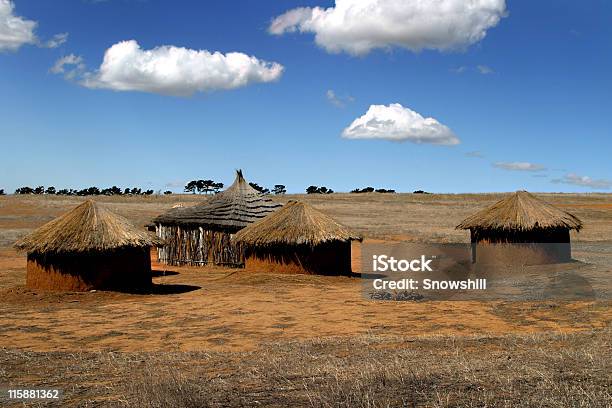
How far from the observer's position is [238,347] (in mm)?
11125

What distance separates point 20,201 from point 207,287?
58701 millimetres

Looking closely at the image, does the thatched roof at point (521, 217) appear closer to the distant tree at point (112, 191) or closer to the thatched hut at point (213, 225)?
the thatched hut at point (213, 225)

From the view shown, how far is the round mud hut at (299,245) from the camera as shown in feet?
70.4

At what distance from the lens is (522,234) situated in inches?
869

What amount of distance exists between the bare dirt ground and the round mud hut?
27.9 inches

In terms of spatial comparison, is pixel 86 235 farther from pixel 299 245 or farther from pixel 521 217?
pixel 521 217

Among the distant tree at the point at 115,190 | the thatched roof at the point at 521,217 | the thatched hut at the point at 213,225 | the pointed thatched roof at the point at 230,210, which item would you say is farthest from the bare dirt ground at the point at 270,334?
the distant tree at the point at 115,190

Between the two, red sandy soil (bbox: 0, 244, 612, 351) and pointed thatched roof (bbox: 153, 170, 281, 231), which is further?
pointed thatched roof (bbox: 153, 170, 281, 231)

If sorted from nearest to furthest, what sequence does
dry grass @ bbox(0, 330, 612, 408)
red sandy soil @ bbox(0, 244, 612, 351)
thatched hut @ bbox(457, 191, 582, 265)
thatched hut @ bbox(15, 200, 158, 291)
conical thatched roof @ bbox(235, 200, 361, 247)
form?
dry grass @ bbox(0, 330, 612, 408)
red sandy soil @ bbox(0, 244, 612, 351)
thatched hut @ bbox(15, 200, 158, 291)
conical thatched roof @ bbox(235, 200, 361, 247)
thatched hut @ bbox(457, 191, 582, 265)

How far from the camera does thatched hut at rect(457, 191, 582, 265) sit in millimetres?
21938

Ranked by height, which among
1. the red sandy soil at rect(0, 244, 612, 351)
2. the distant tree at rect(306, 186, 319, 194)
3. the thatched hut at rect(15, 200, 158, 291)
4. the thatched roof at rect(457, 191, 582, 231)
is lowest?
the red sandy soil at rect(0, 244, 612, 351)

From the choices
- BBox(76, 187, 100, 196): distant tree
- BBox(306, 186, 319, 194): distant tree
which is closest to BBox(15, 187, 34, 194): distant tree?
BBox(76, 187, 100, 196): distant tree

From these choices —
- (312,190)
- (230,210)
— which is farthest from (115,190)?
(230,210)

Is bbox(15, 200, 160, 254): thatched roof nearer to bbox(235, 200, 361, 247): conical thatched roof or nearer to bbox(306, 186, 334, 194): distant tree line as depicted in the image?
bbox(235, 200, 361, 247): conical thatched roof
